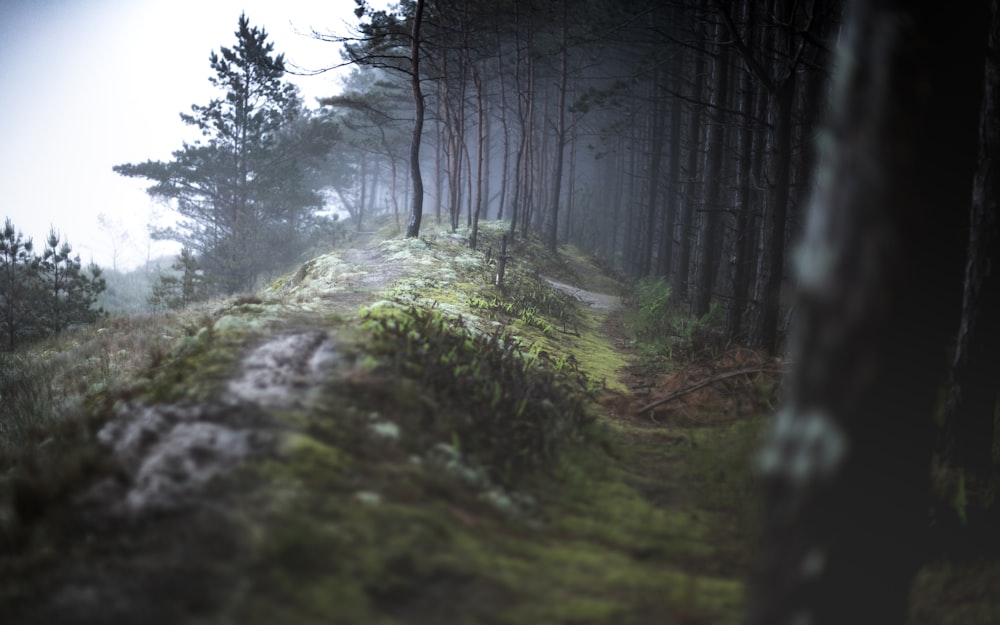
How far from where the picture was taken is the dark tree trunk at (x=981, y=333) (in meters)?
4.35

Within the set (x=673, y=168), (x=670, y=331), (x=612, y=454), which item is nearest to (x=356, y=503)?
(x=612, y=454)

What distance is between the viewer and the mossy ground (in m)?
2.27

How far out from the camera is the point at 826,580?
1908mm

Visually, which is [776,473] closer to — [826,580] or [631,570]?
[826,580]

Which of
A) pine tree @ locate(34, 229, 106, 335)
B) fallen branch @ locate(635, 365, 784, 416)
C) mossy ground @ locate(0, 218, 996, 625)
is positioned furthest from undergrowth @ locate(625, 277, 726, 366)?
A: pine tree @ locate(34, 229, 106, 335)

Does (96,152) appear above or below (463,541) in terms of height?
above

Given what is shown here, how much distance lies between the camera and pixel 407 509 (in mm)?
2912

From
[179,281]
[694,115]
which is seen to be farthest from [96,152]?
[694,115]

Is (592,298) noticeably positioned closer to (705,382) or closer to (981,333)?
(705,382)

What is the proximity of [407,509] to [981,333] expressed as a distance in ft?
16.3

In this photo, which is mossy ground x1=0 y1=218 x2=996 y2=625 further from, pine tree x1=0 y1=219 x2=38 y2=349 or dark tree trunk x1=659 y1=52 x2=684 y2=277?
pine tree x1=0 y1=219 x2=38 y2=349

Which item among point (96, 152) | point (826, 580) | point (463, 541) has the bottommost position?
point (463, 541)

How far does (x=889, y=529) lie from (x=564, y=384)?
380cm

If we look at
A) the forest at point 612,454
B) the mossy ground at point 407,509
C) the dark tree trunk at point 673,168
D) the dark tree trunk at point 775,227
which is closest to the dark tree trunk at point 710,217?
the dark tree trunk at point 775,227
